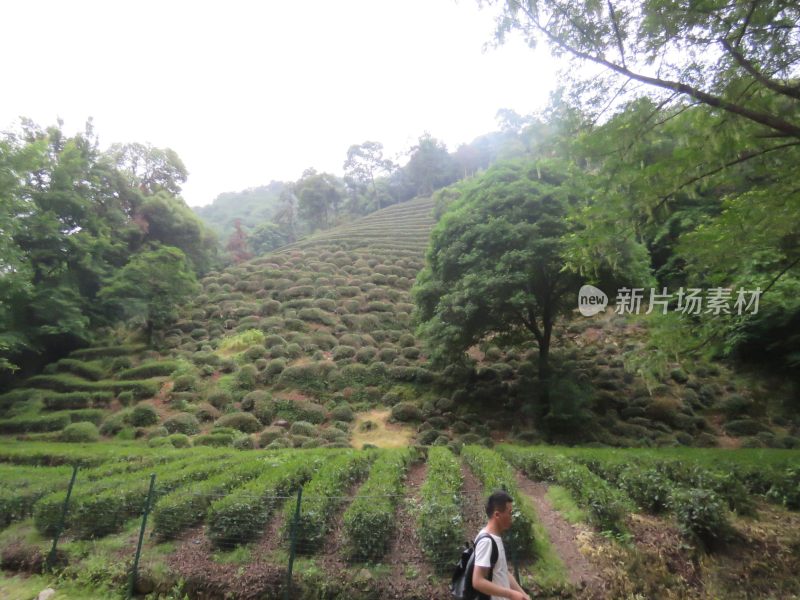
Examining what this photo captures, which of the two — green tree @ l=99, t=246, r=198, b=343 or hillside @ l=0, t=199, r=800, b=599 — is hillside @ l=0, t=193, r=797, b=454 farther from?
green tree @ l=99, t=246, r=198, b=343

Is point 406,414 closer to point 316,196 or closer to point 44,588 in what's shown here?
point 44,588

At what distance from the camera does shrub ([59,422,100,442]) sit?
40.3 ft

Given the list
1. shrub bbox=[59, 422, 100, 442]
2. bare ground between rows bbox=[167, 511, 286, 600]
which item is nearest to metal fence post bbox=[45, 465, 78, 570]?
bare ground between rows bbox=[167, 511, 286, 600]

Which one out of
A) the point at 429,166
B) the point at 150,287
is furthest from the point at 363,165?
the point at 150,287

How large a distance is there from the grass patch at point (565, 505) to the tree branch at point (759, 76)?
5.51 m

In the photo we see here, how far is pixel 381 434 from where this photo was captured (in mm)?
13469

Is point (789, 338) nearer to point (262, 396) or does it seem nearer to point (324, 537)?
point (324, 537)

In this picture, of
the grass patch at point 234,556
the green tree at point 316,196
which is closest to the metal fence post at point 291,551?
the grass patch at point 234,556

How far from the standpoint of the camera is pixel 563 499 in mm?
6383

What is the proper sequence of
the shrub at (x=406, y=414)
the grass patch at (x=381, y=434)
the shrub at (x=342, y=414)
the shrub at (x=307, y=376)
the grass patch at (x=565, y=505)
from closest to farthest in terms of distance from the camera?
the grass patch at (x=565, y=505) < the grass patch at (x=381, y=434) < the shrub at (x=406, y=414) < the shrub at (x=342, y=414) < the shrub at (x=307, y=376)

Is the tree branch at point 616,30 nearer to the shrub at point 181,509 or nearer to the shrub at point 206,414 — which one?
the shrub at point 181,509

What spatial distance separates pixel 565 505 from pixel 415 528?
8.08 feet

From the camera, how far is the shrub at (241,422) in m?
13.4

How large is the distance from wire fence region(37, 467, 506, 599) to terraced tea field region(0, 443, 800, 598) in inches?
0.8
